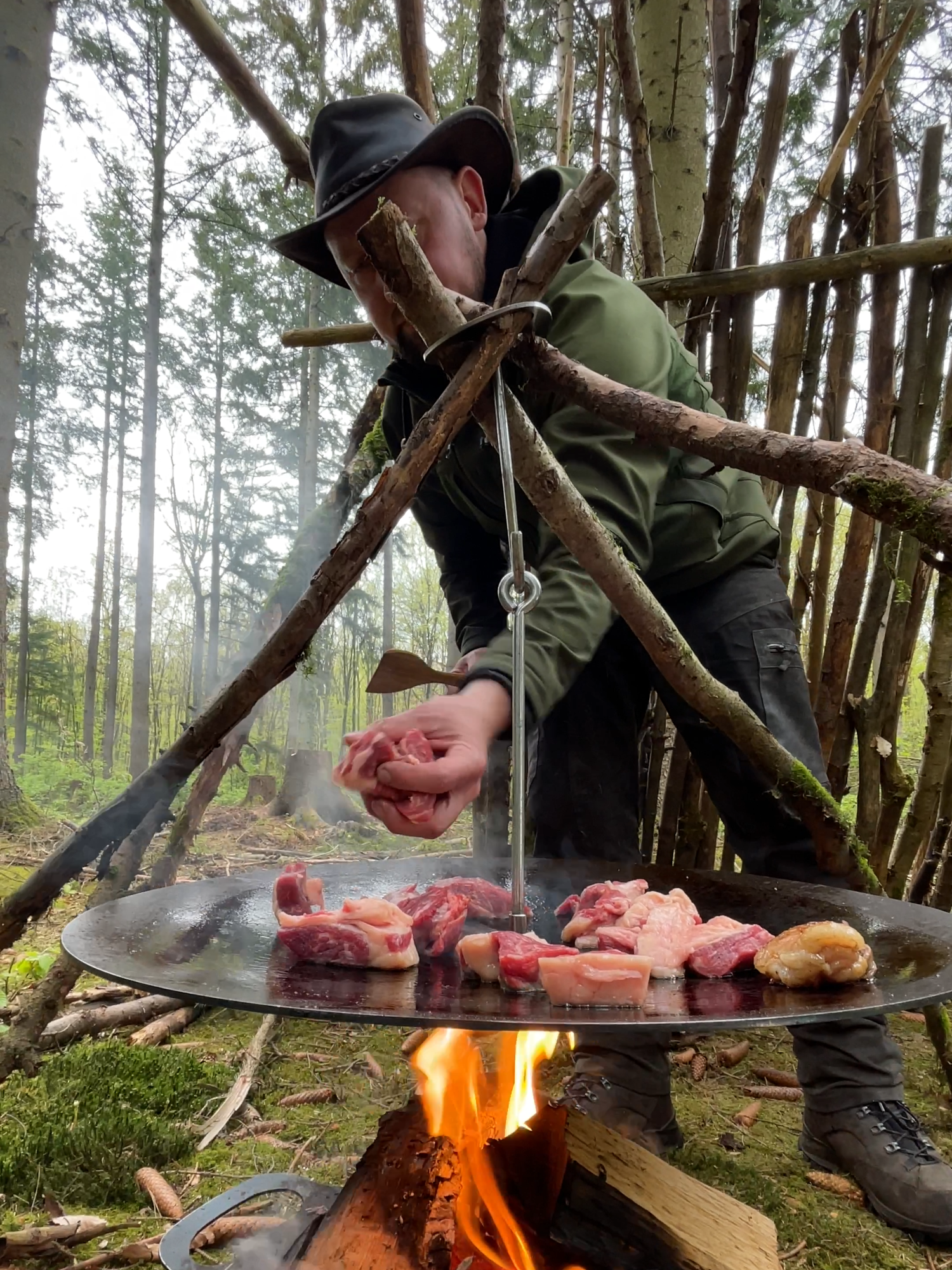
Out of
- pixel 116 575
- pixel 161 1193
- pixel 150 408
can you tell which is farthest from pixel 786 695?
pixel 116 575

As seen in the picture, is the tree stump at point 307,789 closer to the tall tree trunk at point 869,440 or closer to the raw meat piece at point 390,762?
the tall tree trunk at point 869,440

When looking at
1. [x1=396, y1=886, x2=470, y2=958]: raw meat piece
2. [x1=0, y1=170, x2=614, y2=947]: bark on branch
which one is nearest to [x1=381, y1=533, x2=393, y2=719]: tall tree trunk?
[x1=0, y1=170, x2=614, y2=947]: bark on branch

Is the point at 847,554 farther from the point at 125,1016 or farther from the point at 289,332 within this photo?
the point at 125,1016

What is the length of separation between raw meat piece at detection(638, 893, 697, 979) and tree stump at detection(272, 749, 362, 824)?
840 centimetres

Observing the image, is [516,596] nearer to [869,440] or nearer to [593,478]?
[593,478]

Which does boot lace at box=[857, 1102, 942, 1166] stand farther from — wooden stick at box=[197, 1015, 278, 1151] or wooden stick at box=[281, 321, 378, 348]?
wooden stick at box=[281, 321, 378, 348]

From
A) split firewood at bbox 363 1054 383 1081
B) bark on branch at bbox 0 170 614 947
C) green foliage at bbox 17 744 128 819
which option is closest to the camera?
bark on branch at bbox 0 170 614 947

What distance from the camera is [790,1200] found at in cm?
204

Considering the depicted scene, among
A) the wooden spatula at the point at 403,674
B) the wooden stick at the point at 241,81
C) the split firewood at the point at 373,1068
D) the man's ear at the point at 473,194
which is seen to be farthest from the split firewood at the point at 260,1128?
the wooden stick at the point at 241,81

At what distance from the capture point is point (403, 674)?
1471 mm

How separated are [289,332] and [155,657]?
1746 cm

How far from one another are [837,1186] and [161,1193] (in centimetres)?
182

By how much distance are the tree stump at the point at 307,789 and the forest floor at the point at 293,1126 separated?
6.30 m

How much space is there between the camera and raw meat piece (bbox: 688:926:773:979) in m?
1.38
